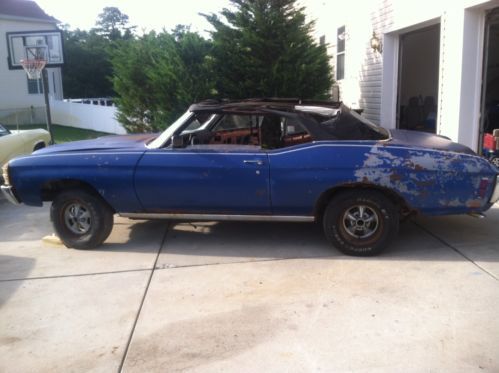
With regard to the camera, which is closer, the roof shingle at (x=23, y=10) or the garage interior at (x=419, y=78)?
the garage interior at (x=419, y=78)

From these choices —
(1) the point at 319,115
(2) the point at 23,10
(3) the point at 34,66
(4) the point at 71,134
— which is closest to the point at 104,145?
(1) the point at 319,115

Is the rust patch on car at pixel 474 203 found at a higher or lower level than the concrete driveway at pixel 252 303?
higher

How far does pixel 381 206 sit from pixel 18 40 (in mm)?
15991

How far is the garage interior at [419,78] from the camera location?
13523 millimetres

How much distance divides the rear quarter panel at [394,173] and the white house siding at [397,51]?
342cm

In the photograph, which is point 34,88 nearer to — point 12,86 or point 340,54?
point 12,86

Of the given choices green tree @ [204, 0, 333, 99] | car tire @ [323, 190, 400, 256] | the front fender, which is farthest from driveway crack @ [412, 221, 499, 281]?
green tree @ [204, 0, 333, 99]

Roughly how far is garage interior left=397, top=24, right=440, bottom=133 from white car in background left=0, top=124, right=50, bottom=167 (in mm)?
8327

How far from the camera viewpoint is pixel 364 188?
5133mm

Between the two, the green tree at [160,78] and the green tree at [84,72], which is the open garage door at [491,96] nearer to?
the green tree at [160,78]

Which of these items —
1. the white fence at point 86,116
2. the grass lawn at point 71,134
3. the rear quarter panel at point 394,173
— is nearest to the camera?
the rear quarter panel at point 394,173

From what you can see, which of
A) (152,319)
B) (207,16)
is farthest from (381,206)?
(207,16)

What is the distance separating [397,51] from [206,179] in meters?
6.92

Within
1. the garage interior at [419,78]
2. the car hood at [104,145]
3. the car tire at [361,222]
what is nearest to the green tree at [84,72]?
the garage interior at [419,78]
